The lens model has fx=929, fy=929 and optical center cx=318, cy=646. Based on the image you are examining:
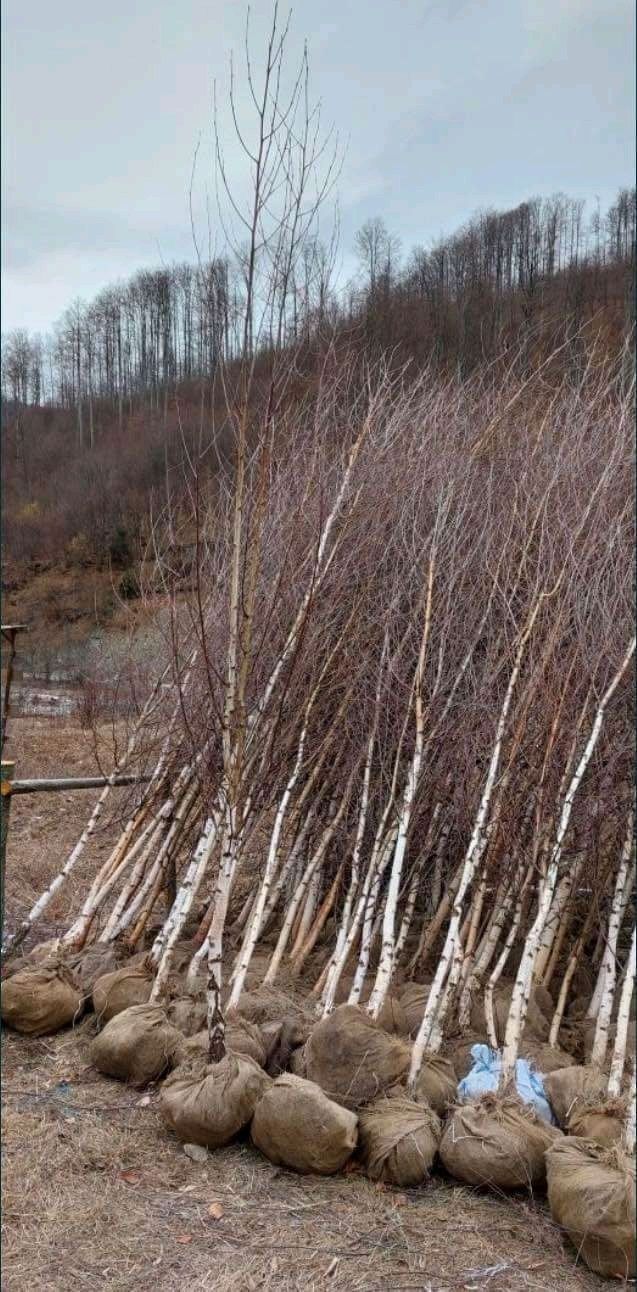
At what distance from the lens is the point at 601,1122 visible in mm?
3432

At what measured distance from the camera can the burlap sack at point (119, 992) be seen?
15.1 ft

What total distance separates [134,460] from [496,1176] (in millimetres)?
6732

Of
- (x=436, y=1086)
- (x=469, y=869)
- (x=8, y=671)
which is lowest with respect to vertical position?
(x=436, y=1086)

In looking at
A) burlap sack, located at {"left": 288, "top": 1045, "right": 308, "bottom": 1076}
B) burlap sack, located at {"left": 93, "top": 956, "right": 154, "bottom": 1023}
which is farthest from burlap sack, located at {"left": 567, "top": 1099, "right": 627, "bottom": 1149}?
burlap sack, located at {"left": 93, "top": 956, "right": 154, "bottom": 1023}

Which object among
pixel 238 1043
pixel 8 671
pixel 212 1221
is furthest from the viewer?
pixel 238 1043

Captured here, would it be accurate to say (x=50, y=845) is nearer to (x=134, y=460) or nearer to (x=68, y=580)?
(x=68, y=580)

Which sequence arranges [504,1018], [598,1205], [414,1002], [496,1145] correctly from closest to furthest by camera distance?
[598,1205] < [496,1145] < [414,1002] < [504,1018]

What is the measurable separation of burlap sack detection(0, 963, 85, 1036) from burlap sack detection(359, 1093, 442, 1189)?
1.74m

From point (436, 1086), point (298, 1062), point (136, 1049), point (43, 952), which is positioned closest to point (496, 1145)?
point (436, 1086)

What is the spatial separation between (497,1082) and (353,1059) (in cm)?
61

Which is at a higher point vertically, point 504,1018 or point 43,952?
point 43,952

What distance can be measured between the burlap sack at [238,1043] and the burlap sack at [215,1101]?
164mm

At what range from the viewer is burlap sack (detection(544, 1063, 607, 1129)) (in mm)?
3689

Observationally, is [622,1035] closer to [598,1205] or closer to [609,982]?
[609,982]
